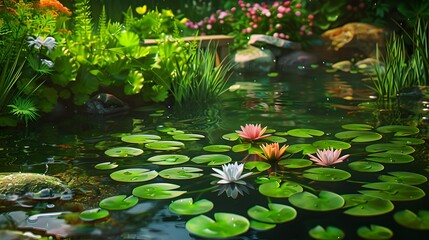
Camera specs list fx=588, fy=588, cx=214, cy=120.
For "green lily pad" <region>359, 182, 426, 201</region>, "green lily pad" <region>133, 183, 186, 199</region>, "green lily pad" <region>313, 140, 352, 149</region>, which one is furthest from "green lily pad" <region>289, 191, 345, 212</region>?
"green lily pad" <region>313, 140, 352, 149</region>

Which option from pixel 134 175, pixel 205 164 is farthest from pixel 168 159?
pixel 134 175

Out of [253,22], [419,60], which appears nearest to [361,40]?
[253,22]

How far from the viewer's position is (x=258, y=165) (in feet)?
10.7

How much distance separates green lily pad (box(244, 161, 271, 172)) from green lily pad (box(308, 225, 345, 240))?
0.86m

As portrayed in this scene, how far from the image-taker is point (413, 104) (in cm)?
500

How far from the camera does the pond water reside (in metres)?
2.42

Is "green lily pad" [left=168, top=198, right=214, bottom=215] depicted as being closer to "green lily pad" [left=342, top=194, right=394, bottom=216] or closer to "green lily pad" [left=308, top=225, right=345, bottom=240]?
"green lily pad" [left=308, top=225, right=345, bottom=240]

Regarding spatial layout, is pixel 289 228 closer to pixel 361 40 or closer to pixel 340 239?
pixel 340 239

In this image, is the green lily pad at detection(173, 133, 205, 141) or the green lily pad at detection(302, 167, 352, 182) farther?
the green lily pad at detection(173, 133, 205, 141)

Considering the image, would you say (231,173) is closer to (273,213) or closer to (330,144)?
(273,213)

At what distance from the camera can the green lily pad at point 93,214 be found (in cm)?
248

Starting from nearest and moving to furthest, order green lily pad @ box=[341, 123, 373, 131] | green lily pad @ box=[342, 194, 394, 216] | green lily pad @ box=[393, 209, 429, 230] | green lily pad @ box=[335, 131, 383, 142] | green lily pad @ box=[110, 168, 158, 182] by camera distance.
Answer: green lily pad @ box=[393, 209, 429, 230] → green lily pad @ box=[342, 194, 394, 216] → green lily pad @ box=[110, 168, 158, 182] → green lily pad @ box=[335, 131, 383, 142] → green lily pad @ box=[341, 123, 373, 131]

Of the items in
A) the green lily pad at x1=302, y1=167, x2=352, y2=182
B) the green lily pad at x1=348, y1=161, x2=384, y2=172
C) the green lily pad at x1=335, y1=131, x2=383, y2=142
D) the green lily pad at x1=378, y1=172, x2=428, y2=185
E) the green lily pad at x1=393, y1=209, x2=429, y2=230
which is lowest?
the green lily pad at x1=393, y1=209, x2=429, y2=230

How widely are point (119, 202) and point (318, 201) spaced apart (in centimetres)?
90
